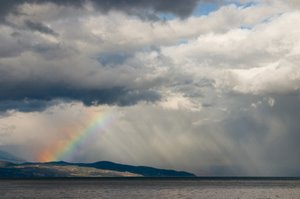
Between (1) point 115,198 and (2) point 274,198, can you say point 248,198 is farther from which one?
(1) point 115,198

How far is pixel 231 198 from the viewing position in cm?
18812

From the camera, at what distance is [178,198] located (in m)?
182

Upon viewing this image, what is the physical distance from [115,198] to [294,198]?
80906 mm

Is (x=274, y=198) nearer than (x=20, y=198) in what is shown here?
No

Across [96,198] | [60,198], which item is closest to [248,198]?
[96,198]

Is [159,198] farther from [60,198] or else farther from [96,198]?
[60,198]

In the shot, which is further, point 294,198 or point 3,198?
point 294,198

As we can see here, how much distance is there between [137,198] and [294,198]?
71287 mm

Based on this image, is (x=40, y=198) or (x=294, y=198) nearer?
(x=40, y=198)

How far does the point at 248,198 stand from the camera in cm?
18688

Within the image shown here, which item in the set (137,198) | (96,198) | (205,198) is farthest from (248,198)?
(96,198)

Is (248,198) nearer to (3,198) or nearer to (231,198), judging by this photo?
(231,198)

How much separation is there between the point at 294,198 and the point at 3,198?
127166 millimetres

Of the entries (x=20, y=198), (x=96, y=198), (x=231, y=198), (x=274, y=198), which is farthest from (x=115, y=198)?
(x=274, y=198)
